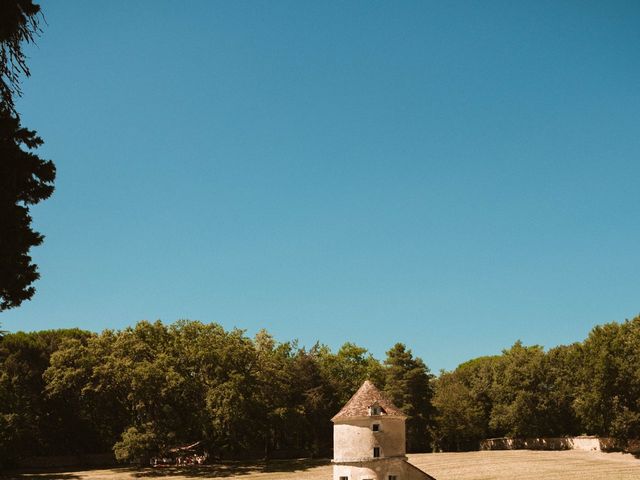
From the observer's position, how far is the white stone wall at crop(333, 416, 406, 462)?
115ft

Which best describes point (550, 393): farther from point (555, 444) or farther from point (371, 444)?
point (371, 444)

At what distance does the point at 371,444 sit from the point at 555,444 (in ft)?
181

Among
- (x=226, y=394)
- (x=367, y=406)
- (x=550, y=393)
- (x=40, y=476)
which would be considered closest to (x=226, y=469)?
(x=226, y=394)

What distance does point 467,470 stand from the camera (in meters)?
54.4

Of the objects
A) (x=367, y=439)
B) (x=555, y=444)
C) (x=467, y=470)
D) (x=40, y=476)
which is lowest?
(x=40, y=476)

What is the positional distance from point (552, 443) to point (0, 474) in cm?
6839

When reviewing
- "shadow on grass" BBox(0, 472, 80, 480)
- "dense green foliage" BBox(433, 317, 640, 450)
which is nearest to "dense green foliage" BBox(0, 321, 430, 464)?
"shadow on grass" BBox(0, 472, 80, 480)

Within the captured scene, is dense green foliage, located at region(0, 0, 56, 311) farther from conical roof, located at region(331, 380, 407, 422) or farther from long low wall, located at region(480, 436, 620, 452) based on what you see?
long low wall, located at region(480, 436, 620, 452)

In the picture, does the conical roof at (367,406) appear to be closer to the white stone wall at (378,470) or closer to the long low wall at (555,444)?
the white stone wall at (378,470)

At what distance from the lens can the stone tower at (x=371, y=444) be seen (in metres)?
34.8

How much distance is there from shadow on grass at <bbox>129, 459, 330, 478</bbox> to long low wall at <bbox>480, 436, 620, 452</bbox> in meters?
30.9

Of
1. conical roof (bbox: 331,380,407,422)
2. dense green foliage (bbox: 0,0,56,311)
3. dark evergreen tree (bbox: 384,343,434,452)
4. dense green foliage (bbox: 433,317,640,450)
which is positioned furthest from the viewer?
dark evergreen tree (bbox: 384,343,434,452)

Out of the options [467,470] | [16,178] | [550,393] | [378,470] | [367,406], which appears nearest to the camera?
[16,178]

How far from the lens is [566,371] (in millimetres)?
81875
